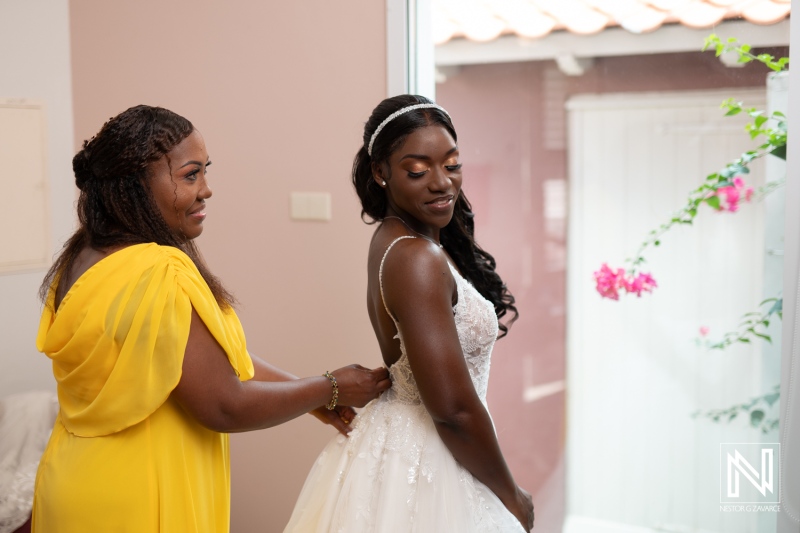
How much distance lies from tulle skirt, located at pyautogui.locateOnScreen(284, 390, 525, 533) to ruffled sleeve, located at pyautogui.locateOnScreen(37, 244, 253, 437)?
1.26 feet

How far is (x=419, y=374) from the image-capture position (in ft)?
4.99

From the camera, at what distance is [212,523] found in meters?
1.63

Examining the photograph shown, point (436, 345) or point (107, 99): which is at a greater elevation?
point (107, 99)

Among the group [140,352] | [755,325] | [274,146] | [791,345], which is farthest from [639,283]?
[140,352]

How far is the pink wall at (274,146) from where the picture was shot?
2.61m

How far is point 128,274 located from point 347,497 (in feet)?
2.14

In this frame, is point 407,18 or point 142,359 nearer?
point 142,359

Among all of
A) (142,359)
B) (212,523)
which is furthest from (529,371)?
(142,359)

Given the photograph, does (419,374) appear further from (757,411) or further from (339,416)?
(757,411)

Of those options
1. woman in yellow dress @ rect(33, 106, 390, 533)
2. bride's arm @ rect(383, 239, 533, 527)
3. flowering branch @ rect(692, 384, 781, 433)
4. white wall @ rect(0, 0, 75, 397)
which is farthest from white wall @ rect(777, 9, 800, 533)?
white wall @ rect(0, 0, 75, 397)

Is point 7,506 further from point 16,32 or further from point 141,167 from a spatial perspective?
point 16,32

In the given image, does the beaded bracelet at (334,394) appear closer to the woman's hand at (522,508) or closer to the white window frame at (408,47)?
the woman's hand at (522,508)

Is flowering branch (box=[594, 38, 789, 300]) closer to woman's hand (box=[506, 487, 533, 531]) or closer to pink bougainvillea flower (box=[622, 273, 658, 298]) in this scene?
pink bougainvillea flower (box=[622, 273, 658, 298])

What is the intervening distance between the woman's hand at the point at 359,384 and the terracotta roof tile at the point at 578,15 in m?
1.30
